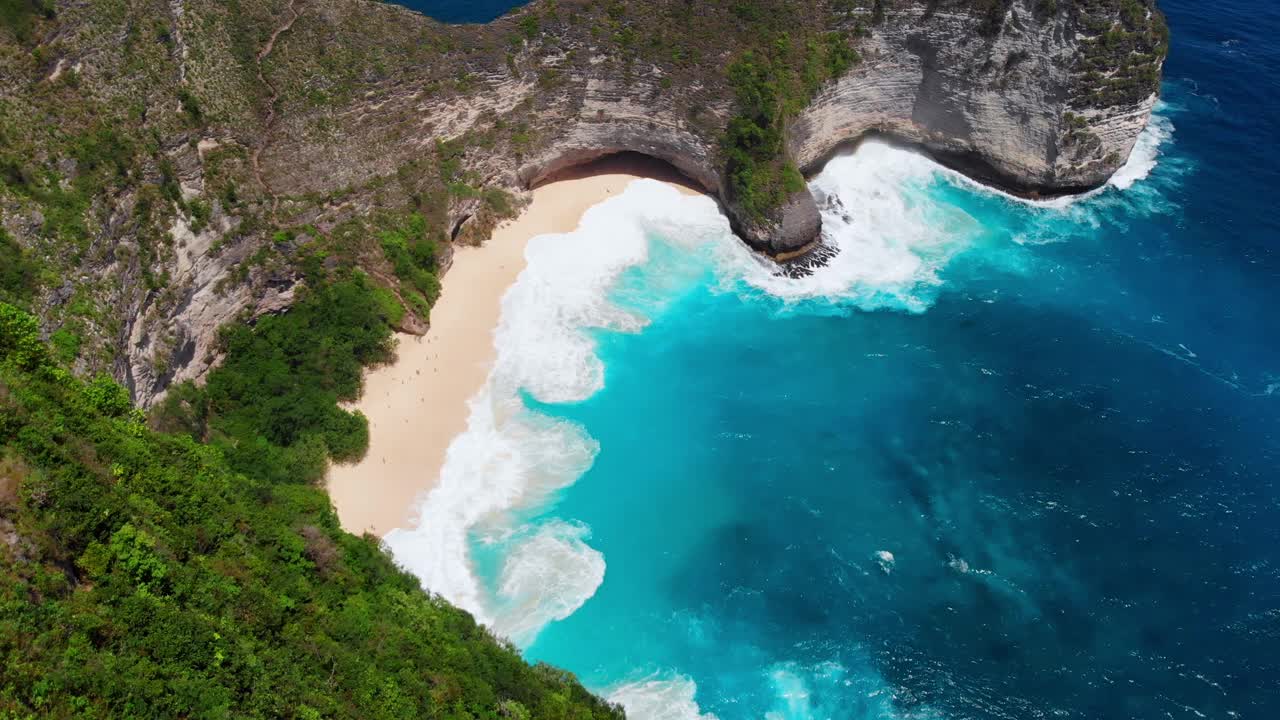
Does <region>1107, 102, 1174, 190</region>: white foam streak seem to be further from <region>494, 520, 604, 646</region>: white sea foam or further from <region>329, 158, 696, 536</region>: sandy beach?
<region>494, 520, 604, 646</region>: white sea foam

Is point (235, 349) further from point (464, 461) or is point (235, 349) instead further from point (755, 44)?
point (755, 44)

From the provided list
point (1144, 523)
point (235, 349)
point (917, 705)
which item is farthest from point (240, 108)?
point (1144, 523)

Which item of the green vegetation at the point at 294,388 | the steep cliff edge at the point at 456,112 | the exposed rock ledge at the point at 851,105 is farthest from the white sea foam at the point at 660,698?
the exposed rock ledge at the point at 851,105

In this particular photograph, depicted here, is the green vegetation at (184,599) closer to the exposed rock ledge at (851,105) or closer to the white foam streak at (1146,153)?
the exposed rock ledge at (851,105)

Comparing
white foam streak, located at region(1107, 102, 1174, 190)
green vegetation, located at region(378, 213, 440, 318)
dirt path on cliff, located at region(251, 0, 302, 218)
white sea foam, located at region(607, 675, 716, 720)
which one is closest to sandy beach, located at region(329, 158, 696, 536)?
green vegetation, located at region(378, 213, 440, 318)

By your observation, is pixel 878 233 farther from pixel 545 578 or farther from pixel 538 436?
pixel 545 578

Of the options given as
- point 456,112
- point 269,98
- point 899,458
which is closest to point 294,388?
point 269,98
